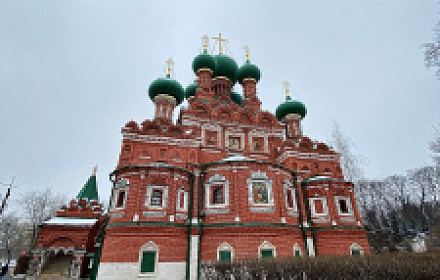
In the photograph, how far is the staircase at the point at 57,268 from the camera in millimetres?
17406

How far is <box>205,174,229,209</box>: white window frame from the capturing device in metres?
14.0

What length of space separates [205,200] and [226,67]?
14.6 metres

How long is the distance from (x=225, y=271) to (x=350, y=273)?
15.6ft

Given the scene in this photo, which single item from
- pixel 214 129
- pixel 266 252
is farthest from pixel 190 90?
pixel 266 252

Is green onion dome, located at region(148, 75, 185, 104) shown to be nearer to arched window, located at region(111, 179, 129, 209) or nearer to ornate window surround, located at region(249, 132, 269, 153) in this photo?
ornate window surround, located at region(249, 132, 269, 153)

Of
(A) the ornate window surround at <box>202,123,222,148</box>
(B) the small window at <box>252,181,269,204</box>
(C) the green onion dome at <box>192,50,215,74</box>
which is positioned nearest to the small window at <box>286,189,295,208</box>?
(B) the small window at <box>252,181,269,204</box>

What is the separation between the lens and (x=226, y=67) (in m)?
24.1

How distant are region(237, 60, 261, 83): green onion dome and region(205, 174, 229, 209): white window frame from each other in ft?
42.6

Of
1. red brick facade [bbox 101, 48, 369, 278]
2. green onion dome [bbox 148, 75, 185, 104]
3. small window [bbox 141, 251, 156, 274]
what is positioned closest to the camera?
small window [bbox 141, 251, 156, 274]

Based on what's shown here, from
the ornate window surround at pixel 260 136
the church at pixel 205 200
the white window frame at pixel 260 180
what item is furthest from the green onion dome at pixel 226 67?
the white window frame at pixel 260 180

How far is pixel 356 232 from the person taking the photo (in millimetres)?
15750

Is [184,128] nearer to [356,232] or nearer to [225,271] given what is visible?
[225,271]

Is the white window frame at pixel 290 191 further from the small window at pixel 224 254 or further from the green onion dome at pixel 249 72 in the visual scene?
the green onion dome at pixel 249 72

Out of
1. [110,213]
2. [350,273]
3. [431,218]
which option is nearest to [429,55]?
[350,273]
